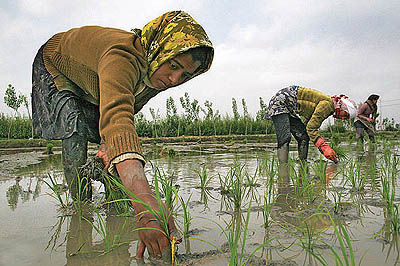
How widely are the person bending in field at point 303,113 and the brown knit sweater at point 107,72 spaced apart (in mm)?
2780

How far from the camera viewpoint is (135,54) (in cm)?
167

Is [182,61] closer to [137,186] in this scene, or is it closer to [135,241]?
[137,186]

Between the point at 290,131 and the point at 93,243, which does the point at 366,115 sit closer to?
the point at 290,131

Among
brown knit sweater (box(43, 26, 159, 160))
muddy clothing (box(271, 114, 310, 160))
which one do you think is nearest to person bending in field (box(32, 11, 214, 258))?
brown knit sweater (box(43, 26, 159, 160))

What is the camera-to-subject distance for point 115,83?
1433 millimetres

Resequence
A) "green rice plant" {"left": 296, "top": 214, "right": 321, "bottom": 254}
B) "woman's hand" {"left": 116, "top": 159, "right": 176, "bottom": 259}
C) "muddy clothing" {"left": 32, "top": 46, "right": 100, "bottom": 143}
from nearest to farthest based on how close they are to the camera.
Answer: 1. "woman's hand" {"left": 116, "top": 159, "right": 176, "bottom": 259}
2. "green rice plant" {"left": 296, "top": 214, "right": 321, "bottom": 254}
3. "muddy clothing" {"left": 32, "top": 46, "right": 100, "bottom": 143}

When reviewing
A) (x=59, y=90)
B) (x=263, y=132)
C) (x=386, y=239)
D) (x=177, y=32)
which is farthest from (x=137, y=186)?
(x=263, y=132)

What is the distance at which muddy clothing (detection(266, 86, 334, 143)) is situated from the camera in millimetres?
4730

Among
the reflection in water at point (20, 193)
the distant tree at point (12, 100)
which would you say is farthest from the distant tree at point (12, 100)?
the reflection in water at point (20, 193)

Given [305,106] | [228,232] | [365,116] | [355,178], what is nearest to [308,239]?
[228,232]

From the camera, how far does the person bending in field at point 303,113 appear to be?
465cm

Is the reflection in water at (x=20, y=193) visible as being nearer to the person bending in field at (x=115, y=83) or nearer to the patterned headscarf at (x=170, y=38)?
the person bending in field at (x=115, y=83)

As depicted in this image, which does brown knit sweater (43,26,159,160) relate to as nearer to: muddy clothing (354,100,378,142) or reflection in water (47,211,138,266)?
reflection in water (47,211,138,266)

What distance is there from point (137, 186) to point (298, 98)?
13.8 feet
